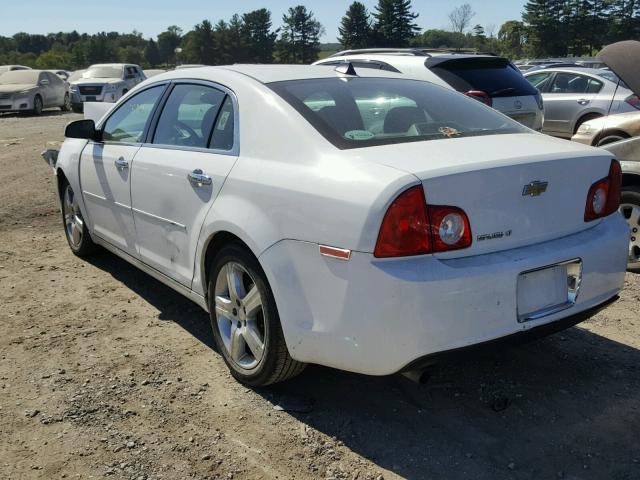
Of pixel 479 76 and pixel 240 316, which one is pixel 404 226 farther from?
pixel 479 76

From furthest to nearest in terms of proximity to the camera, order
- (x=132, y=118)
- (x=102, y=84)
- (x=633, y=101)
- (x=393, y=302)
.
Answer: (x=102, y=84)
(x=633, y=101)
(x=132, y=118)
(x=393, y=302)

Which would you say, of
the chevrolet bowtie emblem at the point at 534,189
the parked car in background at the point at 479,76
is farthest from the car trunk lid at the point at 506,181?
the parked car in background at the point at 479,76

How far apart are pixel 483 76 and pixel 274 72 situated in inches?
196

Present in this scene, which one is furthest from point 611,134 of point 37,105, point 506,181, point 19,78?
point 19,78

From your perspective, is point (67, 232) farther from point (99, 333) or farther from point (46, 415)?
point (46, 415)

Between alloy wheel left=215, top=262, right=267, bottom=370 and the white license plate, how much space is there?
120 centimetres

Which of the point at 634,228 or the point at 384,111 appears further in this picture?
the point at 634,228

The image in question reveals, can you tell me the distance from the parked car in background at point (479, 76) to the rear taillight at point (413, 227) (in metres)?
5.34

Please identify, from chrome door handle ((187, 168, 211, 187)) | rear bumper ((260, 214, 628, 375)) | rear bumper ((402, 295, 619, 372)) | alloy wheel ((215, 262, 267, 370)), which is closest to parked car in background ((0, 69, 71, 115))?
chrome door handle ((187, 168, 211, 187))

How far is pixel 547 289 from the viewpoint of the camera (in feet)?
9.27

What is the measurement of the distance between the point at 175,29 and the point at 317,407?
142697 mm

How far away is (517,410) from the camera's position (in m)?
3.17

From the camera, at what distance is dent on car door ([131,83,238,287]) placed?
3.48 meters

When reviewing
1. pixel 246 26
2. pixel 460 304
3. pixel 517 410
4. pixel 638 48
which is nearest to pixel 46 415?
→ pixel 460 304
